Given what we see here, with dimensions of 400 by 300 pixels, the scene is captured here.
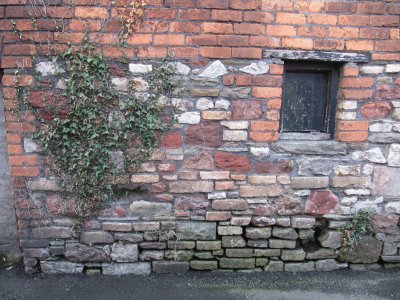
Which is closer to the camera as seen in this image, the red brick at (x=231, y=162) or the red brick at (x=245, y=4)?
the red brick at (x=245, y=4)

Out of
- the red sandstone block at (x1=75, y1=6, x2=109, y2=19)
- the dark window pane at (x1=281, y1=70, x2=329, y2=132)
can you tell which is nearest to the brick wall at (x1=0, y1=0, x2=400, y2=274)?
the red sandstone block at (x1=75, y1=6, x2=109, y2=19)

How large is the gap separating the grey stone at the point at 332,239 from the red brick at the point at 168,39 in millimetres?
1953

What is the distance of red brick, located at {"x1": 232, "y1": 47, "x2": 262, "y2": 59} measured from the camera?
2430 millimetres

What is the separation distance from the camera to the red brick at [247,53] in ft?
7.97

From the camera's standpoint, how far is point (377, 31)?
8.14ft

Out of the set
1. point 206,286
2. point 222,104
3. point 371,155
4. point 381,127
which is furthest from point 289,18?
point 206,286

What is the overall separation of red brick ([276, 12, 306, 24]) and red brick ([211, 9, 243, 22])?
0.94ft

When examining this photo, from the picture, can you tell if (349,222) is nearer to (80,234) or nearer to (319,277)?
(319,277)

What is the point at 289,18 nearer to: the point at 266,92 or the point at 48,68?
the point at 266,92

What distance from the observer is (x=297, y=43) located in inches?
96.6

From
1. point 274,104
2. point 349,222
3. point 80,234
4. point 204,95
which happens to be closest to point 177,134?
point 204,95

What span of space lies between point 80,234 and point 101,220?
0.66 feet

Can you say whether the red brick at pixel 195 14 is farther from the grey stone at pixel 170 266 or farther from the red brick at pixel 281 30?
the grey stone at pixel 170 266

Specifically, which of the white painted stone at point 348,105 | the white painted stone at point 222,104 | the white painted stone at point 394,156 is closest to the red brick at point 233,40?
the white painted stone at point 222,104
